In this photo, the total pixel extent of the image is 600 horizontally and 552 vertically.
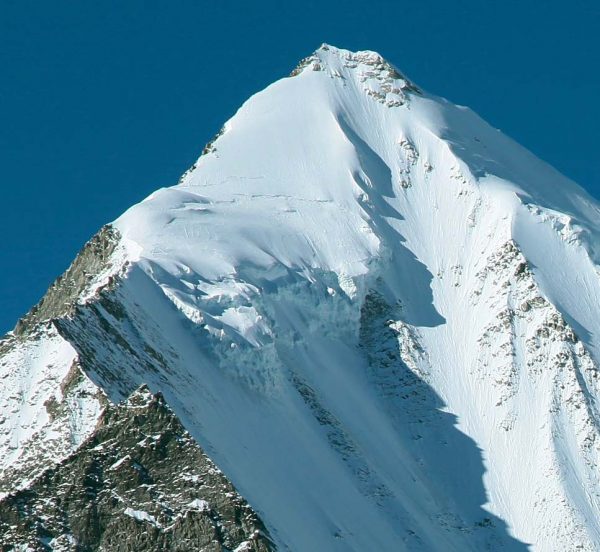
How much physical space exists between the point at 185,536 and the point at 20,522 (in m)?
10.6

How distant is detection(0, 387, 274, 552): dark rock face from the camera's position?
17250 cm

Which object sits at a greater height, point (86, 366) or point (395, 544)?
point (86, 366)

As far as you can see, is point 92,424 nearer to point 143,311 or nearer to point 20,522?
point 20,522

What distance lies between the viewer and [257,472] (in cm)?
18988

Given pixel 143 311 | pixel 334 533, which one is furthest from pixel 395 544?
pixel 143 311

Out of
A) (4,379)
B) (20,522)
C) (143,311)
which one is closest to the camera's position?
(20,522)

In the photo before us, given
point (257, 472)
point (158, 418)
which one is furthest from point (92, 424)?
point (257, 472)

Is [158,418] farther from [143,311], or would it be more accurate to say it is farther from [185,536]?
[143,311]

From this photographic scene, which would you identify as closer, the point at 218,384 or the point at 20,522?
the point at 20,522

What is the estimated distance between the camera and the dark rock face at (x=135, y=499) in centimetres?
17250

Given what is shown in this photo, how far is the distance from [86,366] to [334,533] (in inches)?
882

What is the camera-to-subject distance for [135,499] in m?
174

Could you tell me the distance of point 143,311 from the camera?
19838 centimetres

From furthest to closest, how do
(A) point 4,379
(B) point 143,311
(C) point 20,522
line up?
(B) point 143,311 → (A) point 4,379 → (C) point 20,522
